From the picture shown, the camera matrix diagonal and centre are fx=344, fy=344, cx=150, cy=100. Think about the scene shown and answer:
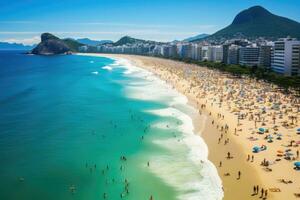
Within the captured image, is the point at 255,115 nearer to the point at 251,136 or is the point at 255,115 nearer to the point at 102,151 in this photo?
the point at 251,136

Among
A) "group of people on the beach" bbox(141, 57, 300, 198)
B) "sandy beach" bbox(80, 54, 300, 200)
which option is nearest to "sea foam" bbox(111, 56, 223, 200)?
"sandy beach" bbox(80, 54, 300, 200)

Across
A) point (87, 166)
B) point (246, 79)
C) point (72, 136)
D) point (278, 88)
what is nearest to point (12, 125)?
point (72, 136)

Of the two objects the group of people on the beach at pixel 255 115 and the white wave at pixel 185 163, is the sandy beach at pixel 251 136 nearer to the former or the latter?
the group of people on the beach at pixel 255 115

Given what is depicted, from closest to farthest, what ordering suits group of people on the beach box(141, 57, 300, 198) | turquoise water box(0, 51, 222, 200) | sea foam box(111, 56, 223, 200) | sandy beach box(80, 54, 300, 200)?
sea foam box(111, 56, 223, 200) → turquoise water box(0, 51, 222, 200) → sandy beach box(80, 54, 300, 200) → group of people on the beach box(141, 57, 300, 198)

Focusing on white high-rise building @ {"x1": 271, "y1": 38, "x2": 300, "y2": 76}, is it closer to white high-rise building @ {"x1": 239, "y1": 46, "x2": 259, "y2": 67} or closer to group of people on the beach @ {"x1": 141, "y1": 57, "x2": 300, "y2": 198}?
group of people on the beach @ {"x1": 141, "y1": 57, "x2": 300, "y2": 198}

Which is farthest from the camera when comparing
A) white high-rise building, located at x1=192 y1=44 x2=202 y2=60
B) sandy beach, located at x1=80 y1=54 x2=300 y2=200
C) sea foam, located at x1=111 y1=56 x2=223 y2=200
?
white high-rise building, located at x1=192 y1=44 x2=202 y2=60

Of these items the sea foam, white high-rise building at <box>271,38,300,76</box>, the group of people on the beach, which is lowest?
the sea foam
